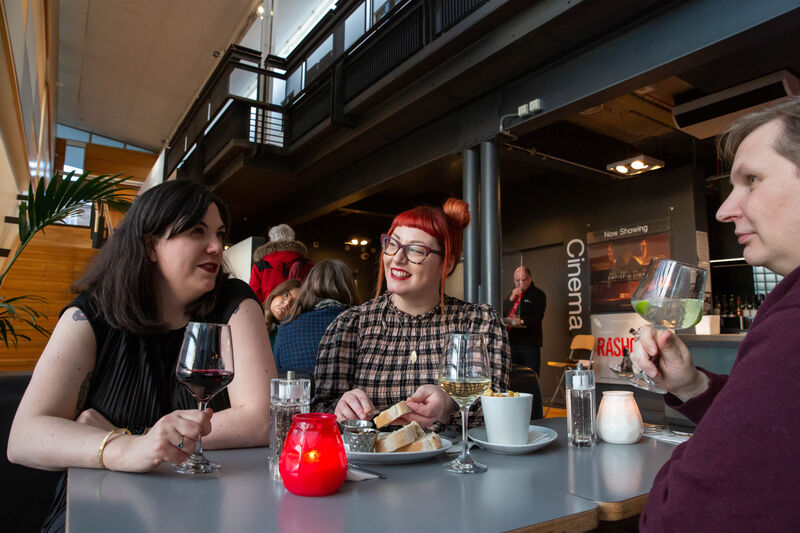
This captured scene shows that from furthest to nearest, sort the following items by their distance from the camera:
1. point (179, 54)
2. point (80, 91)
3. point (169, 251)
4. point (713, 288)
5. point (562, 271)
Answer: point (80, 91) < point (179, 54) < point (562, 271) < point (713, 288) < point (169, 251)

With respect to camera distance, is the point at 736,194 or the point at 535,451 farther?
the point at 535,451

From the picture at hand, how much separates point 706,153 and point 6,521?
24.5 ft

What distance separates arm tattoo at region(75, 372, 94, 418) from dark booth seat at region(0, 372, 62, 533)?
474 mm

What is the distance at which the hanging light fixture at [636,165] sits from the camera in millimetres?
6386

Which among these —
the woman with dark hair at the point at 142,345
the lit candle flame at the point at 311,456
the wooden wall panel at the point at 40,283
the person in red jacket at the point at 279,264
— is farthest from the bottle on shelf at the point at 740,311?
the wooden wall panel at the point at 40,283

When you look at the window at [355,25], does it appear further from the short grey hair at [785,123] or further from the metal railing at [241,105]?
the short grey hair at [785,123]

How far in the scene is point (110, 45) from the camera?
11.2 meters

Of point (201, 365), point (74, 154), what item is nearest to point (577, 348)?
point (201, 365)

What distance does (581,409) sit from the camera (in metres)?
1.28

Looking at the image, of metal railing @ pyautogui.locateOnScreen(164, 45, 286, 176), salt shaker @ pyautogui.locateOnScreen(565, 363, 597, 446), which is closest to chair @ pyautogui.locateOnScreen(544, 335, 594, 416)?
metal railing @ pyautogui.locateOnScreen(164, 45, 286, 176)

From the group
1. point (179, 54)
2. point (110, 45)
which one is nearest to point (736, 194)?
point (179, 54)

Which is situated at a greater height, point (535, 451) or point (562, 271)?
point (562, 271)

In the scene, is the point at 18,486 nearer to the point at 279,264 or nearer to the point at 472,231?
the point at 279,264

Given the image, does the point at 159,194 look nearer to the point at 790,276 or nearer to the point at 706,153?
the point at 790,276
